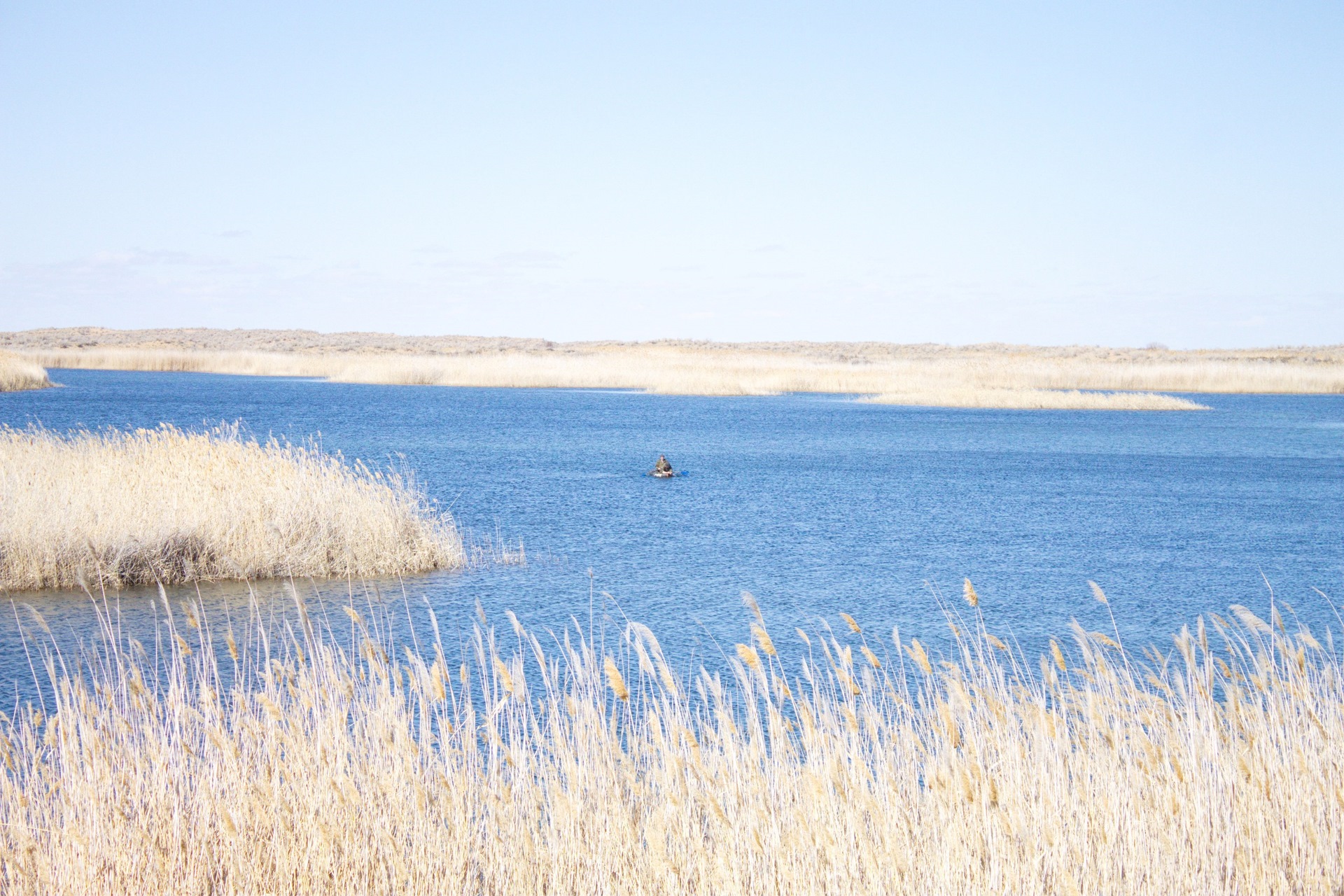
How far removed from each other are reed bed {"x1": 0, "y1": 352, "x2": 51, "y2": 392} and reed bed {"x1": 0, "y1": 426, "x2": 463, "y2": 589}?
40.4 metres

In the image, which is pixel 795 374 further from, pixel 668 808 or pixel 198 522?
pixel 668 808

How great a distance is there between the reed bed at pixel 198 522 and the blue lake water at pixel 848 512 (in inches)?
17.1

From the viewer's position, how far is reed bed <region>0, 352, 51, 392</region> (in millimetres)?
48062

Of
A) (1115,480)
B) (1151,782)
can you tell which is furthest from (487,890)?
(1115,480)

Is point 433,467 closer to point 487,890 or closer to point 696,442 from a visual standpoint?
point 696,442

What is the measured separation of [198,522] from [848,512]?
394 inches

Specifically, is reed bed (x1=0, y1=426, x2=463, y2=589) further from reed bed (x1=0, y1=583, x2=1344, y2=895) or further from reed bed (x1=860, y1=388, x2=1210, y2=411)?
reed bed (x1=860, y1=388, x2=1210, y2=411)

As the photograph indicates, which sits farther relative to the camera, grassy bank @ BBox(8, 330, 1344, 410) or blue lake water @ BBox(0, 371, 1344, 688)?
grassy bank @ BBox(8, 330, 1344, 410)

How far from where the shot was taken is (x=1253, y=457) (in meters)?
27.7

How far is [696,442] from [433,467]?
33.7 feet

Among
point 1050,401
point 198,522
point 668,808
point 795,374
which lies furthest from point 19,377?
point 668,808

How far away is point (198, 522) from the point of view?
11.4m

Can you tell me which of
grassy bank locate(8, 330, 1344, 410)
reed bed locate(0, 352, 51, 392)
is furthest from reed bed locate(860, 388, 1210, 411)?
reed bed locate(0, 352, 51, 392)

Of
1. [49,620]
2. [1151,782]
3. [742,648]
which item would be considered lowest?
[49,620]
